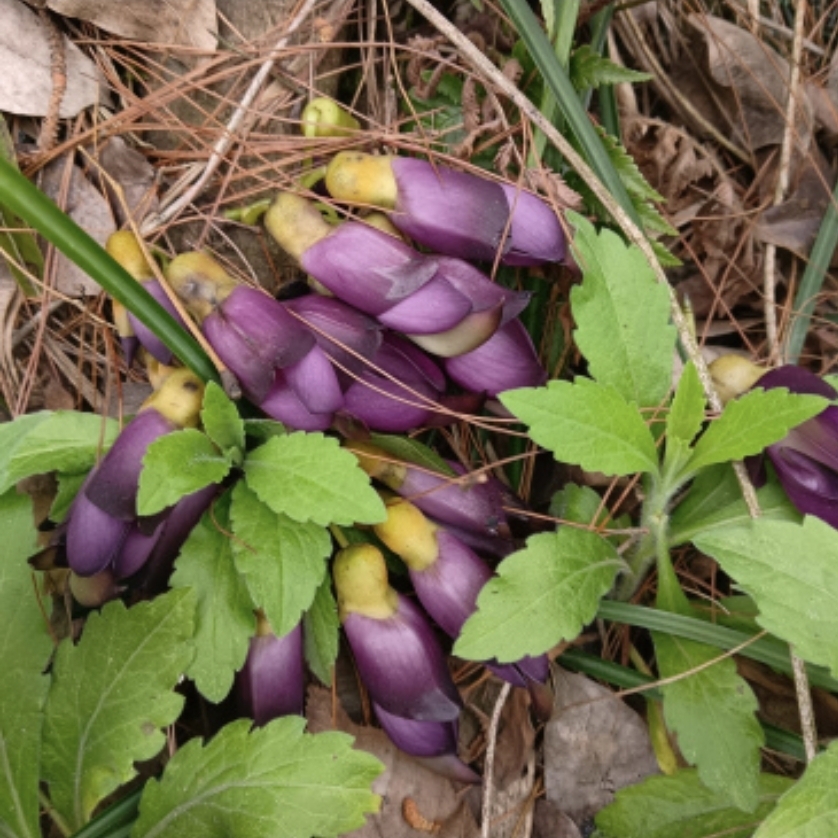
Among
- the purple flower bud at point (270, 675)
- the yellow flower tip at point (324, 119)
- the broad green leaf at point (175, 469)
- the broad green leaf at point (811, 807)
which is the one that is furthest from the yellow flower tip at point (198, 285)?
the broad green leaf at point (811, 807)

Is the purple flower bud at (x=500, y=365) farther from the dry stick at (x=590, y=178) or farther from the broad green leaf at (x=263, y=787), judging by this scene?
the broad green leaf at (x=263, y=787)

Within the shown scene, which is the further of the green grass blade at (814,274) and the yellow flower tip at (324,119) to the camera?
the green grass blade at (814,274)

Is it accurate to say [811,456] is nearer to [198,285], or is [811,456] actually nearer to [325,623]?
[325,623]

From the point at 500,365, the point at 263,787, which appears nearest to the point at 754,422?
the point at 500,365

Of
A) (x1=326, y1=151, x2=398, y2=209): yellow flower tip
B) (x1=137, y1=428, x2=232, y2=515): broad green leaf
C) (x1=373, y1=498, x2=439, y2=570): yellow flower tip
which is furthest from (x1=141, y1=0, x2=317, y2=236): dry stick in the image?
(x1=373, y1=498, x2=439, y2=570): yellow flower tip

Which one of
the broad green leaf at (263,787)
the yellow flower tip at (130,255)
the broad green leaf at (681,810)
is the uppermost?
the yellow flower tip at (130,255)

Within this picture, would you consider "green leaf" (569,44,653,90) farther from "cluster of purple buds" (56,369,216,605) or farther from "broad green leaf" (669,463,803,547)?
"cluster of purple buds" (56,369,216,605)
